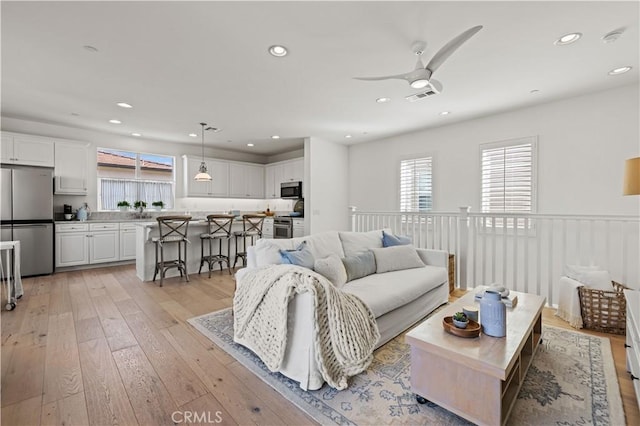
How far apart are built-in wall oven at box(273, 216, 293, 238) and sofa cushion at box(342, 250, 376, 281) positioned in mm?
3696

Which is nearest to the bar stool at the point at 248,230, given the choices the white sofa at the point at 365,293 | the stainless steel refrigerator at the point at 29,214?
the white sofa at the point at 365,293

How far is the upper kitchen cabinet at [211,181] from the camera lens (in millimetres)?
6629

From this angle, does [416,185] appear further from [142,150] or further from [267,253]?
[142,150]

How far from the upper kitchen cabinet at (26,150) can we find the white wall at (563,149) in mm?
6682

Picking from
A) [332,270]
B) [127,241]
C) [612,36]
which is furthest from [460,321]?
[127,241]

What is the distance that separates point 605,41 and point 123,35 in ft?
14.0

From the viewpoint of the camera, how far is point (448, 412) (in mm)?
1644

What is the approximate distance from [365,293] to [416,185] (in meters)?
3.70

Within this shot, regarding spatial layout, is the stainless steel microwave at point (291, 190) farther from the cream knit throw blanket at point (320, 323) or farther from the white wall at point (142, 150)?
the cream knit throw blanket at point (320, 323)

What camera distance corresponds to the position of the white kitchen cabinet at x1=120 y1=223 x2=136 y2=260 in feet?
18.2

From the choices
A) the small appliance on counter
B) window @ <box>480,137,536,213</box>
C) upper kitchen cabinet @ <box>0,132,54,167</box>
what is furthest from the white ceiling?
the small appliance on counter

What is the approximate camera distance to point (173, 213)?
6.56m

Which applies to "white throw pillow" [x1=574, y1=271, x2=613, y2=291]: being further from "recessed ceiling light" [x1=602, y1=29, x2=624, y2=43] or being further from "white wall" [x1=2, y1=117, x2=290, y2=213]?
"white wall" [x1=2, y1=117, x2=290, y2=213]

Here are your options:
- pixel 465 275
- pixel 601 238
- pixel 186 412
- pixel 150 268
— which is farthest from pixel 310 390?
pixel 601 238
